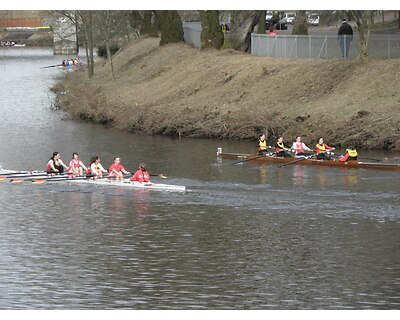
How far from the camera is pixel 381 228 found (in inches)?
1371

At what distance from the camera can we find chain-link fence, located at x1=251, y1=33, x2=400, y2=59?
201 feet

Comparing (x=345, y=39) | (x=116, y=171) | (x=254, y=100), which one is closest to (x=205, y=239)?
(x=116, y=171)

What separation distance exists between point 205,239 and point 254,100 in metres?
27.7

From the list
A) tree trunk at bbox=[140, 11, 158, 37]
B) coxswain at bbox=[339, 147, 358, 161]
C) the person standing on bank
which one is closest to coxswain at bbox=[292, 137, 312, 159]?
coxswain at bbox=[339, 147, 358, 161]

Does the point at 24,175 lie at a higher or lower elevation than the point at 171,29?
lower

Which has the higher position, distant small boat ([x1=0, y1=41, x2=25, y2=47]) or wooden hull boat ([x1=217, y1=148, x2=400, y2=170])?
distant small boat ([x1=0, y1=41, x2=25, y2=47])

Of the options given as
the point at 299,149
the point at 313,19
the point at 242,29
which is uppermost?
the point at 313,19

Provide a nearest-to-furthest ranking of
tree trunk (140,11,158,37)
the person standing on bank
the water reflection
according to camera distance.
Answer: the water reflection, the person standing on bank, tree trunk (140,11,158,37)

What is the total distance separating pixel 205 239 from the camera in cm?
3422

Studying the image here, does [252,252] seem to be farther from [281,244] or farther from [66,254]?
[66,254]

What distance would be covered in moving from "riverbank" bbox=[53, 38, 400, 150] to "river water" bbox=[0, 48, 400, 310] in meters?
5.24

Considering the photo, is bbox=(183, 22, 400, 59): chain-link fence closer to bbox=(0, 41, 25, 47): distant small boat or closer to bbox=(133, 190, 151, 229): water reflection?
bbox=(133, 190, 151, 229): water reflection

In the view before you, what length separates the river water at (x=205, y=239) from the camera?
1099 inches

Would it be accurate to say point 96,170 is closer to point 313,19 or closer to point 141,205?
point 141,205
